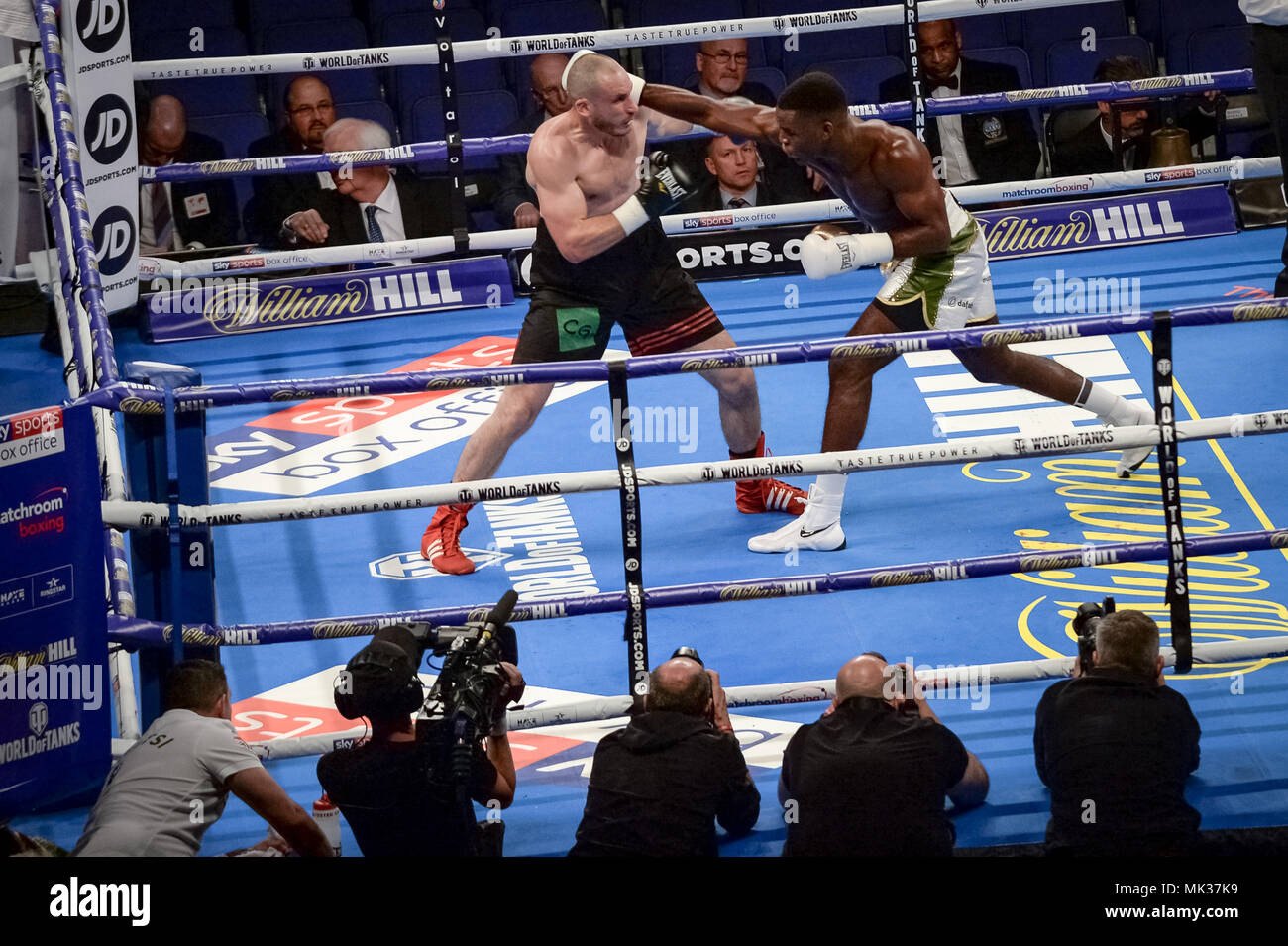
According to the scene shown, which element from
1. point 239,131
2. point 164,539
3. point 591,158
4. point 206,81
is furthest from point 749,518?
point 206,81

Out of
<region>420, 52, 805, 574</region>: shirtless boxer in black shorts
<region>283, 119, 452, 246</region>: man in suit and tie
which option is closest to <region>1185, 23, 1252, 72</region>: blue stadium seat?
<region>283, 119, 452, 246</region>: man in suit and tie

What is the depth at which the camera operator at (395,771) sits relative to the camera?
11.1 feet

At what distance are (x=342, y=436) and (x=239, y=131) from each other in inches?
89.1

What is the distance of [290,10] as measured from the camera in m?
8.02

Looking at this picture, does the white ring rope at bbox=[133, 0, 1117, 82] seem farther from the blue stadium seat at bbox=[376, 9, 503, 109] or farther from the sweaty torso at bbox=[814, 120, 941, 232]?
the blue stadium seat at bbox=[376, 9, 503, 109]

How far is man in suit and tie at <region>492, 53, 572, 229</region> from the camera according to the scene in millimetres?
7320

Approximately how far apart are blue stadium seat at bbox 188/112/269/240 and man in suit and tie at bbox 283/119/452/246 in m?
0.46

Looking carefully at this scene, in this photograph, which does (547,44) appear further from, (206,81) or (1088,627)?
(1088,627)

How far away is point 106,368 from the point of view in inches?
149

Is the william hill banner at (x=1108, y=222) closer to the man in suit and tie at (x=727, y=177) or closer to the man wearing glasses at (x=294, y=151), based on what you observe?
the man in suit and tie at (x=727, y=177)

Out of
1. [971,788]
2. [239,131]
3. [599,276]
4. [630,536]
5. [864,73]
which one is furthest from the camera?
[864,73]
